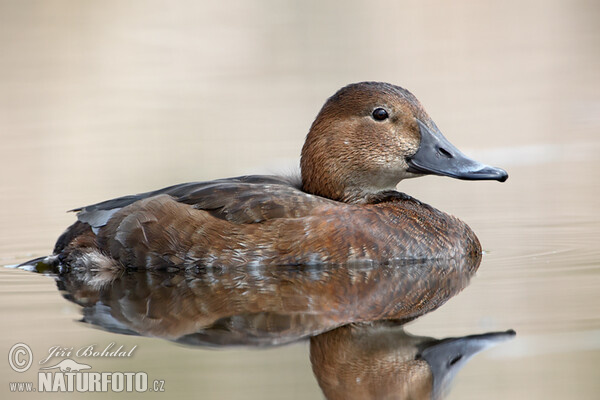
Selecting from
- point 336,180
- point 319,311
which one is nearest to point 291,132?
point 336,180

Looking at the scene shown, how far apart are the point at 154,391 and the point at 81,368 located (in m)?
0.51

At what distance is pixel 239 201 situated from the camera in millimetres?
6594

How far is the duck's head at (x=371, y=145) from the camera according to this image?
687cm

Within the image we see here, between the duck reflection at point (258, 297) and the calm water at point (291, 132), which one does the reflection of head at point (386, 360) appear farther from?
the duck reflection at point (258, 297)

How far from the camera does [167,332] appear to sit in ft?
16.7

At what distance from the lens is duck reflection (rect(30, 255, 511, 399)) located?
4348 mm

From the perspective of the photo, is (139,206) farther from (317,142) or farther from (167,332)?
(167,332)

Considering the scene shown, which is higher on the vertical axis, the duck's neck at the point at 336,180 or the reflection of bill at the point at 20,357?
the duck's neck at the point at 336,180

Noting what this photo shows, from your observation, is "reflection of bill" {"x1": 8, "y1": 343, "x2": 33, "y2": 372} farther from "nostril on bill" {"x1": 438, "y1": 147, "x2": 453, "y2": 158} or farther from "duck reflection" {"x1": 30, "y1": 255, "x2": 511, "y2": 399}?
"nostril on bill" {"x1": 438, "y1": 147, "x2": 453, "y2": 158}

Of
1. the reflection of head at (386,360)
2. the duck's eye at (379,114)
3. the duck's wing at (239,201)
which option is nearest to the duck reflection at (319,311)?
the reflection of head at (386,360)

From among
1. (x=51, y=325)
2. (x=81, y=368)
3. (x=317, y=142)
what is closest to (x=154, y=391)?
(x=81, y=368)

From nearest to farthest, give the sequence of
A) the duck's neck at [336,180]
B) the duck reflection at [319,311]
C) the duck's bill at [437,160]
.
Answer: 1. the duck reflection at [319,311]
2. the duck's bill at [437,160]
3. the duck's neck at [336,180]

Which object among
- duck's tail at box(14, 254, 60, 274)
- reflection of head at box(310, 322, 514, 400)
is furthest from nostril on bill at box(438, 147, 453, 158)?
duck's tail at box(14, 254, 60, 274)

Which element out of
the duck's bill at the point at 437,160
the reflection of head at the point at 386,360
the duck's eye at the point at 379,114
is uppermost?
the duck's eye at the point at 379,114
